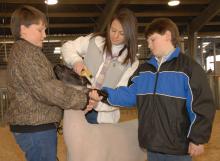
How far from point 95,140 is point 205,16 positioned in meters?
6.12

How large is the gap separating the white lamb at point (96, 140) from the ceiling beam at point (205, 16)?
541 centimetres

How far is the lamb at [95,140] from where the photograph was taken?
5.92ft

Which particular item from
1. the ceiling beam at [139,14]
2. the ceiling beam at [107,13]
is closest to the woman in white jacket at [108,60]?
the ceiling beam at [107,13]

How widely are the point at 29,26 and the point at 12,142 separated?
9.60 ft

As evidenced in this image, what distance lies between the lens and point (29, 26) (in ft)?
5.42

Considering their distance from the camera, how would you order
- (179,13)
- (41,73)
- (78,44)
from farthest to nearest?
(179,13)
(78,44)
(41,73)

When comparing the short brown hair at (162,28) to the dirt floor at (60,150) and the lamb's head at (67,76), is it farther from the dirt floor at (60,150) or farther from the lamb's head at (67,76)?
the dirt floor at (60,150)

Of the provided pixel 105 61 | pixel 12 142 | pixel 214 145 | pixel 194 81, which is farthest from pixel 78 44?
pixel 12 142

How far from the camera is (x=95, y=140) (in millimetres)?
1849

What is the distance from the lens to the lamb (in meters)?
1.81

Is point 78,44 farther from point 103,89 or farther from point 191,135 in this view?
point 191,135

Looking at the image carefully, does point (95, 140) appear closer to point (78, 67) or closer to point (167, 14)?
point (78, 67)

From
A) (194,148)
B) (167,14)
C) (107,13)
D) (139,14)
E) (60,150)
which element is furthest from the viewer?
(167,14)

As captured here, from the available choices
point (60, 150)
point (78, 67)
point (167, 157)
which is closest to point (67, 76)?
Answer: point (78, 67)
